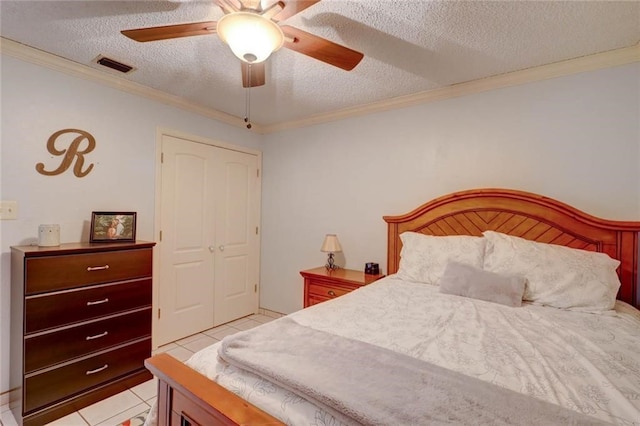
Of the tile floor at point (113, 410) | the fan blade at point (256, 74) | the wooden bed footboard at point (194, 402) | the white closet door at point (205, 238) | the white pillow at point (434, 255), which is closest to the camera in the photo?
the wooden bed footboard at point (194, 402)

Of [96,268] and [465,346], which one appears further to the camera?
[96,268]

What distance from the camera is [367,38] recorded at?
6.30ft

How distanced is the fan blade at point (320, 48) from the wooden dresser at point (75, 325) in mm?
1816

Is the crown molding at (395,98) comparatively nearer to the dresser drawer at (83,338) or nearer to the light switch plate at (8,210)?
the light switch plate at (8,210)

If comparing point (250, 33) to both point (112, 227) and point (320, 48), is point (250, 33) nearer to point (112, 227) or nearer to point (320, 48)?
point (320, 48)

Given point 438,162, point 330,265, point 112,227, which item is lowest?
point 330,265

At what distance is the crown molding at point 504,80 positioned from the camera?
2.05 metres

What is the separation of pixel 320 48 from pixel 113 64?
67.6 inches

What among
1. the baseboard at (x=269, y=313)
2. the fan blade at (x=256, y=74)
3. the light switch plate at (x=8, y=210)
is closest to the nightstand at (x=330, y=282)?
the baseboard at (x=269, y=313)

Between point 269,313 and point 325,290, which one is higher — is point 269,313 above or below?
below

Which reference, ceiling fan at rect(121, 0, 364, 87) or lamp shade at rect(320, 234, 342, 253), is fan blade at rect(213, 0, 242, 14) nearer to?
ceiling fan at rect(121, 0, 364, 87)

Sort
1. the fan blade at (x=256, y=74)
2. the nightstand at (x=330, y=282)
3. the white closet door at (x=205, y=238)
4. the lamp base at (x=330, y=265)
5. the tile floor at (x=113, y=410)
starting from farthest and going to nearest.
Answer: the lamp base at (x=330, y=265) → the white closet door at (x=205, y=238) → the nightstand at (x=330, y=282) → the tile floor at (x=113, y=410) → the fan blade at (x=256, y=74)

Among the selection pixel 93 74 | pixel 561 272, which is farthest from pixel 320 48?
pixel 93 74

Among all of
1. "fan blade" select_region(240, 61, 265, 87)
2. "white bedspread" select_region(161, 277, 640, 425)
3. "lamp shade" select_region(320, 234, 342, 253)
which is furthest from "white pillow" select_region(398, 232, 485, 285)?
"fan blade" select_region(240, 61, 265, 87)
